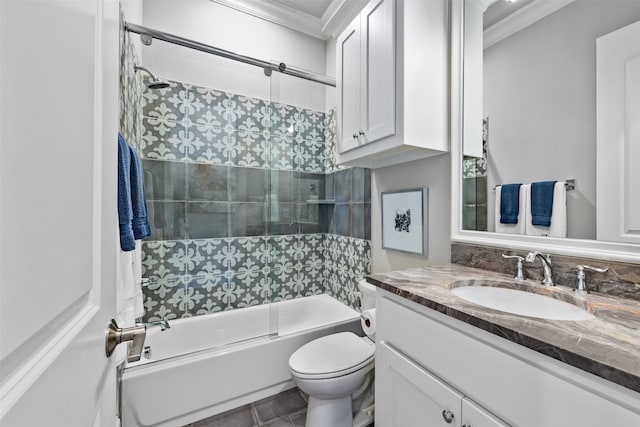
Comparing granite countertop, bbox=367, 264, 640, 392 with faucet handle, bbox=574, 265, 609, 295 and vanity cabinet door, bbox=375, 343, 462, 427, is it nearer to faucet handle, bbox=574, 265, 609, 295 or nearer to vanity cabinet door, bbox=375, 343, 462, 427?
faucet handle, bbox=574, 265, 609, 295

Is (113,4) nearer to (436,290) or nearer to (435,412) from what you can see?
(436,290)

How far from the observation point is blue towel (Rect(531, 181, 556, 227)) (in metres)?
1.10

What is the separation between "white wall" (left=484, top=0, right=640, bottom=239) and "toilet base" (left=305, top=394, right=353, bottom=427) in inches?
47.2

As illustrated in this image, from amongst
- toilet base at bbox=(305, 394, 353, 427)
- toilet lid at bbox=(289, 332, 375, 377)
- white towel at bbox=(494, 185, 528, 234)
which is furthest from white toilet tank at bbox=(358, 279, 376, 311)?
white towel at bbox=(494, 185, 528, 234)

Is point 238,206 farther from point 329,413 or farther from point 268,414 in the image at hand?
point 329,413

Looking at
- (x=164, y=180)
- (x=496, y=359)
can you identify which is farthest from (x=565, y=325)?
(x=164, y=180)

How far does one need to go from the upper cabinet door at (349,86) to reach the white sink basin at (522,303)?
3.10 feet

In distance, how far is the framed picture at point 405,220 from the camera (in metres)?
1.58

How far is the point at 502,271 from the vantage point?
3.95 feet

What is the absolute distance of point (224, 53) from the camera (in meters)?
1.93

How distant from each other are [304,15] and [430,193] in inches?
74.9

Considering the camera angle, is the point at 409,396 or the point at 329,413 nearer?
the point at 409,396

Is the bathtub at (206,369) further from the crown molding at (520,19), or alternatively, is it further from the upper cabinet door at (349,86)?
the crown molding at (520,19)

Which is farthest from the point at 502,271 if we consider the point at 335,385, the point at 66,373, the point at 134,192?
the point at 134,192
